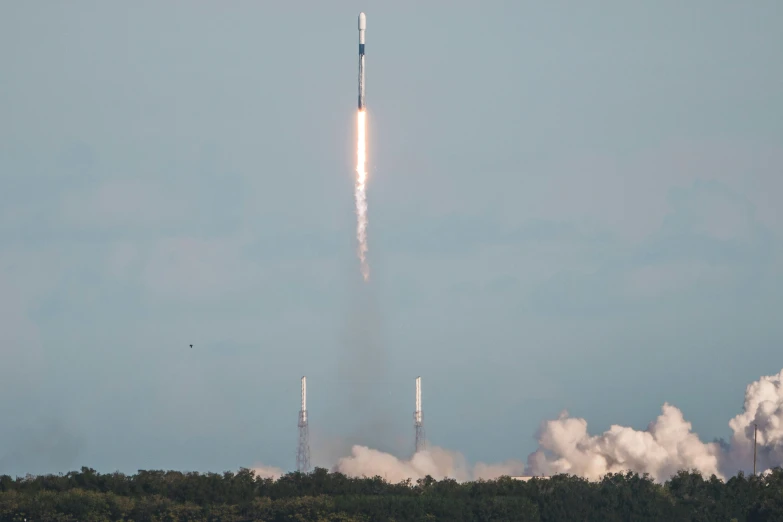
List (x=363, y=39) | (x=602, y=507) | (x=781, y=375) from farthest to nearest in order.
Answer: (x=781, y=375)
(x=602, y=507)
(x=363, y=39)

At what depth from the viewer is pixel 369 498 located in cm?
15038

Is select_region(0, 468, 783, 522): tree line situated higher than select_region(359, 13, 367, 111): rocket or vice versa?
select_region(359, 13, 367, 111): rocket

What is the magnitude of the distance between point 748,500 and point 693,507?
5.43 meters

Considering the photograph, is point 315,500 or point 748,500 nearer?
point 315,500

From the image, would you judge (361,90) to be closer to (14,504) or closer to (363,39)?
(363,39)

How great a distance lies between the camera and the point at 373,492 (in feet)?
528

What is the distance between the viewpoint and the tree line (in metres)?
148

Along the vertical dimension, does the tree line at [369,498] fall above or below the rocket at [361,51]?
below

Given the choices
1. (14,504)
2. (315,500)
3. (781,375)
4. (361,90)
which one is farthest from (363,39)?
(781,375)

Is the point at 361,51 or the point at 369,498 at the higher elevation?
the point at 361,51

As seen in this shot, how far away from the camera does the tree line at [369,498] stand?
484 feet

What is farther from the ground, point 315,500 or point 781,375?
point 781,375

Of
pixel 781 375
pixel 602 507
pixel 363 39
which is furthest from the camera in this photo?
pixel 781 375

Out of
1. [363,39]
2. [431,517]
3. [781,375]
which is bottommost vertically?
[431,517]
